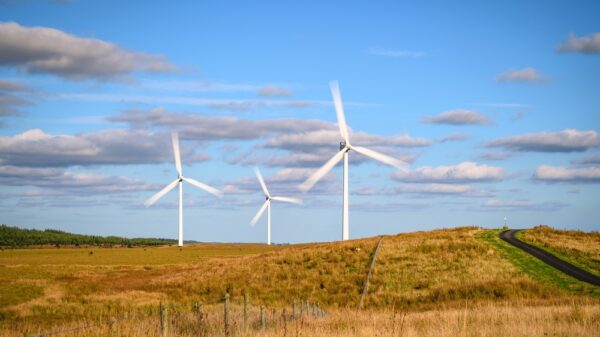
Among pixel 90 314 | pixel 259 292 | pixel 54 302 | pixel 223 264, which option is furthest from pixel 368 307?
pixel 223 264

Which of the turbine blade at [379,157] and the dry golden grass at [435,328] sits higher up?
the turbine blade at [379,157]

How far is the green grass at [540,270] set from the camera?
138 ft

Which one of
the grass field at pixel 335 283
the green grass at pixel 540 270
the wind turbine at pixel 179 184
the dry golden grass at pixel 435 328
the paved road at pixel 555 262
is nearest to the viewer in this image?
the dry golden grass at pixel 435 328

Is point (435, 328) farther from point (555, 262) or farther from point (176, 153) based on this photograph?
point (176, 153)

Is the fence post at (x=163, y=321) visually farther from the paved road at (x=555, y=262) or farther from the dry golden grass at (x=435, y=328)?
the paved road at (x=555, y=262)

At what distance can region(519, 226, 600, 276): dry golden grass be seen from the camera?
54.8 meters

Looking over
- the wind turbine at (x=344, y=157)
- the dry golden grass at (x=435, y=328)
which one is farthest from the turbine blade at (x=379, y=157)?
the dry golden grass at (x=435, y=328)

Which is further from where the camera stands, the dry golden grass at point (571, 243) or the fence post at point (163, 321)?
the dry golden grass at point (571, 243)

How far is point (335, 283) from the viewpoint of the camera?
56844 millimetres

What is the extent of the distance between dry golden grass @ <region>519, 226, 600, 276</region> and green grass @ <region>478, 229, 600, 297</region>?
10.3 feet

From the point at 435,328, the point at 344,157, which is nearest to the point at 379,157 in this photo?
the point at 344,157

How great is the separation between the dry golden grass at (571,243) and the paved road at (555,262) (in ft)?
2.98

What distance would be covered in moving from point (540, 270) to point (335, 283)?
54.5 feet

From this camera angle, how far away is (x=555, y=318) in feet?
85.8
